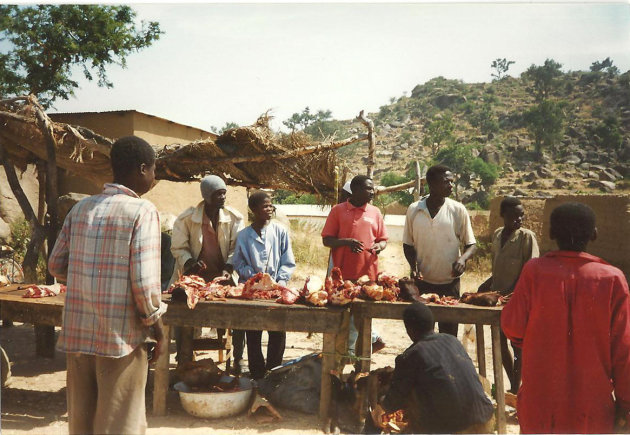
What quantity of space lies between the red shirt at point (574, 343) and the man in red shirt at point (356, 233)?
2754 mm

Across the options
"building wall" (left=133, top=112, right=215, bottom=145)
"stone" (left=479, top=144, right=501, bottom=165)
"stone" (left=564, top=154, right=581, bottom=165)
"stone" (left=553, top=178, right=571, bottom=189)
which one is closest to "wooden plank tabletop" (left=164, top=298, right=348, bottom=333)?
"building wall" (left=133, top=112, right=215, bottom=145)

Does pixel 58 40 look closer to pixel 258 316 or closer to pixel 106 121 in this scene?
pixel 106 121

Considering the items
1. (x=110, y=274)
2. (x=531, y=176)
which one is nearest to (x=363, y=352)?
(x=110, y=274)

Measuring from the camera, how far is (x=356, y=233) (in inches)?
220

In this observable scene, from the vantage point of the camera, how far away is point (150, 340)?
9.32ft

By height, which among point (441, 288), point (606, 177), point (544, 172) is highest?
point (544, 172)

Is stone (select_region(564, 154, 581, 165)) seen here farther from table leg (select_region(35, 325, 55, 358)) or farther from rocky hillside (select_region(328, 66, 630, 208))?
table leg (select_region(35, 325, 55, 358))

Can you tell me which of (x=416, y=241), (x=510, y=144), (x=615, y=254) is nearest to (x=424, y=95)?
(x=510, y=144)

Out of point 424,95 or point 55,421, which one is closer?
point 55,421

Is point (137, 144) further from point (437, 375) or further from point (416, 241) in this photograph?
point (416, 241)

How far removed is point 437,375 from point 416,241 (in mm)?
2237

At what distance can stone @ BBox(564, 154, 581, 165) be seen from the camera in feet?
167

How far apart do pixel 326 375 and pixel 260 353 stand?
1.08 meters

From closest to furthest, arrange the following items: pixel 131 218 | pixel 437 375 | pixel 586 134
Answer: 1. pixel 131 218
2. pixel 437 375
3. pixel 586 134
